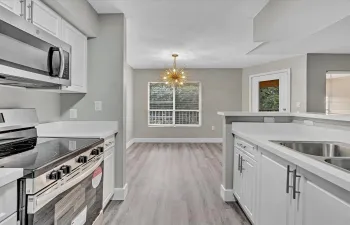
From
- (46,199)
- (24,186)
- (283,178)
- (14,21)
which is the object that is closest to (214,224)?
(283,178)

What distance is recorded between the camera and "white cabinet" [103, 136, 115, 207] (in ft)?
9.52

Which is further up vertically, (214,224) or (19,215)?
(19,215)

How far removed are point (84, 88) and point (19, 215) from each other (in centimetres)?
227

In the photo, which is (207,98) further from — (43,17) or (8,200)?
(8,200)

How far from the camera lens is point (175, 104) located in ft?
29.4

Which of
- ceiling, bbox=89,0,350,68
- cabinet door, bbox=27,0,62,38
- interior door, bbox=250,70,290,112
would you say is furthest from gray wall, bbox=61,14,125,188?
interior door, bbox=250,70,290,112

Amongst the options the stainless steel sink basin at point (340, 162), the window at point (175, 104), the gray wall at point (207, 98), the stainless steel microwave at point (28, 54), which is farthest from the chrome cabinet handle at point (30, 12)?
the window at point (175, 104)

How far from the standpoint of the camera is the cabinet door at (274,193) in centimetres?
174

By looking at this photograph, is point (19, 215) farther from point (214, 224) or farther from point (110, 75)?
point (110, 75)

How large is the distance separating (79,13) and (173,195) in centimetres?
252

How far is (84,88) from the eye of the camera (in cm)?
334

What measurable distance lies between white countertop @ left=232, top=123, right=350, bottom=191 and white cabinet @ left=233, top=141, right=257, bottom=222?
233 millimetres

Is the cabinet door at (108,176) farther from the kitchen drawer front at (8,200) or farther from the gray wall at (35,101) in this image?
the kitchen drawer front at (8,200)

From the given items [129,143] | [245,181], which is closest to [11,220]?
[245,181]
